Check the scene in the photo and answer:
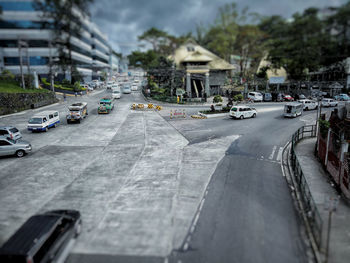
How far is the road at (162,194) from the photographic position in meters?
9.31

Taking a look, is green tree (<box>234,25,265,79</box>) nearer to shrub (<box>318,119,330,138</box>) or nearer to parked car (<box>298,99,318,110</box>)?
parked car (<box>298,99,318,110</box>)

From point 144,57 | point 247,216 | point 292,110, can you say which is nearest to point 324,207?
point 247,216

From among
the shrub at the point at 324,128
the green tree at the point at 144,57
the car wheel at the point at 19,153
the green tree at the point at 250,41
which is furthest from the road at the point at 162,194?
the green tree at the point at 144,57

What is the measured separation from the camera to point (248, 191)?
1384 cm

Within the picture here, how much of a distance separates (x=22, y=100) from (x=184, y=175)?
37.4 meters

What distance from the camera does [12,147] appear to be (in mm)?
19453

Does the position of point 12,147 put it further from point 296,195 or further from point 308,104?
point 308,104

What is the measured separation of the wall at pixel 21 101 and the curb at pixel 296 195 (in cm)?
3914

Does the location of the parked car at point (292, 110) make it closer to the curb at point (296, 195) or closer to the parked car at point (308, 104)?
the parked car at point (308, 104)

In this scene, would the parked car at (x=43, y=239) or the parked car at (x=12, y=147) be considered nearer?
the parked car at (x=43, y=239)

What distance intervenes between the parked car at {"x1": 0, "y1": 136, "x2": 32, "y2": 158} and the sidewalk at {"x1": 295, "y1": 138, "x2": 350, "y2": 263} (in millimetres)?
20849

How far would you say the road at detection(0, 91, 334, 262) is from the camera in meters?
9.31

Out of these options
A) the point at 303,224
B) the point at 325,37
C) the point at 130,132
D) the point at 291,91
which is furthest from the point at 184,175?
the point at 291,91

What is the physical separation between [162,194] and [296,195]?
293 inches
